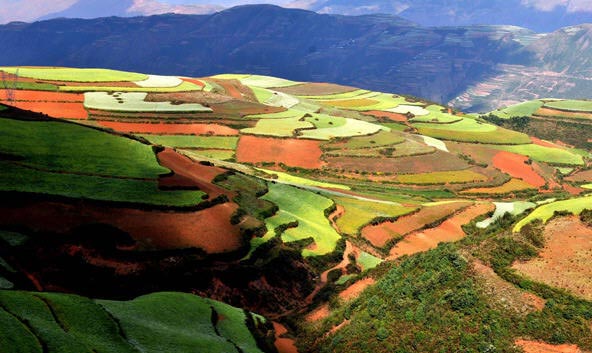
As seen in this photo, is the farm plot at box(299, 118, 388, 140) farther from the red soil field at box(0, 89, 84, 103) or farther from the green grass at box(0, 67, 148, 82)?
the green grass at box(0, 67, 148, 82)

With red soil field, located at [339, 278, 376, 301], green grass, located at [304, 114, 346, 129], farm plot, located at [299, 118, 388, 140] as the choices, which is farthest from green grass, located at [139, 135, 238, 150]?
red soil field, located at [339, 278, 376, 301]

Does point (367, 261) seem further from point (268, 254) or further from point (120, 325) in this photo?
point (120, 325)

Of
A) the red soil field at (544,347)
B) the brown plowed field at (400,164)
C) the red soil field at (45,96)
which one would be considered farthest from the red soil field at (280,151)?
the red soil field at (544,347)

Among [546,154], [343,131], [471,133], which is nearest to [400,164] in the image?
[343,131]

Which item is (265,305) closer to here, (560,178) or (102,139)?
(102,139)

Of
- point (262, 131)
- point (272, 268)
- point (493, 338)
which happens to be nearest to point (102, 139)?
point (272, 268)

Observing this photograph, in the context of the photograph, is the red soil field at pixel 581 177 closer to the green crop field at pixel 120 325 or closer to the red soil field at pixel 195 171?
the red soil field at pixel 195 171
